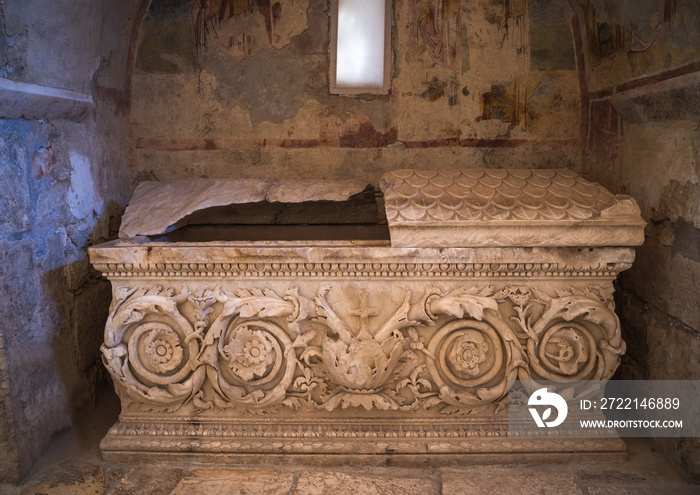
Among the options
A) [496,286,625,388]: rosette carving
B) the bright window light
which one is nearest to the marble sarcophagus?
[496,286,625,388]: rosette carving

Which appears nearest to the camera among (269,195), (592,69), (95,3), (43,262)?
(43,262)

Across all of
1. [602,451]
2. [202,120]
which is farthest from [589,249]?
[202,120]

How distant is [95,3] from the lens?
8.63ft

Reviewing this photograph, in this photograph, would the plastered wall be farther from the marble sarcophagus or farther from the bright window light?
the marble sarcophagus

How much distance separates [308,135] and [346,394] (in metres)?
1.61

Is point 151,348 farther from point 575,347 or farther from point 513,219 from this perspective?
point 575,347

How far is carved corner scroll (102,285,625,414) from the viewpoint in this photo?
92.8 inches

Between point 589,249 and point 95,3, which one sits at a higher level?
point 95,3

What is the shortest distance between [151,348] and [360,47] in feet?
7.17

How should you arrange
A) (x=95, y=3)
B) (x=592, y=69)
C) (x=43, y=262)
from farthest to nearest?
(x=592, y=69)
(x=95, y=3)
(x=43, y=262)

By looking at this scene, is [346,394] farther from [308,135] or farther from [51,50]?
[51,50]

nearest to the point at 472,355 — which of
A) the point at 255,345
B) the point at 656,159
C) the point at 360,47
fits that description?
the point at 255,345

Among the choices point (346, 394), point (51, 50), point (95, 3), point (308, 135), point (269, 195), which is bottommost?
point (346, 394)

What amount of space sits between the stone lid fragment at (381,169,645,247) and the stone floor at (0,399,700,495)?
1.01 metres
